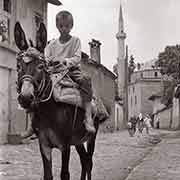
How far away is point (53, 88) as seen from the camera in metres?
5.02

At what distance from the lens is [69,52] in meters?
5.43

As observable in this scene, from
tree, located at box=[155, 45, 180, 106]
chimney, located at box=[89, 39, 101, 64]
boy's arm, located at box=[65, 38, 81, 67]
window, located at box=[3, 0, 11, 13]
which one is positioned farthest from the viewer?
tree, located at box=[155, 45, 180, 106]

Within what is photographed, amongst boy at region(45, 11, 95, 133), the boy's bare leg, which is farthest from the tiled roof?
the boy's bare leg

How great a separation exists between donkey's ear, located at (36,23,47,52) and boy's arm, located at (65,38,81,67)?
0.43 m

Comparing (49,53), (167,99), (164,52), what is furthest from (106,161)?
(167,99)

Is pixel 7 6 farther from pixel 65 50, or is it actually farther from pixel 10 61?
pixel 65 50

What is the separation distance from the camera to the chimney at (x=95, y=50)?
41406 millimetres

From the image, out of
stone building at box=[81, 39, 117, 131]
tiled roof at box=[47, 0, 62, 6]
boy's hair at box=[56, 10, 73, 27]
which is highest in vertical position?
tiled roof at box=[47, 0, 62, 6]

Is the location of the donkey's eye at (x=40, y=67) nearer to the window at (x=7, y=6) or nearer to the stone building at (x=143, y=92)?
the window at (x=7, y=6)

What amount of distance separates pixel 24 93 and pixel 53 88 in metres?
0.65

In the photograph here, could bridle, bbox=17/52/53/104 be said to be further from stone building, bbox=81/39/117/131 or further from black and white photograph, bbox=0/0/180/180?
stone building, bbox=81/39/117/131

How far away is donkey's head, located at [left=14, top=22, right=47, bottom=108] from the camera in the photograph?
14.7ft

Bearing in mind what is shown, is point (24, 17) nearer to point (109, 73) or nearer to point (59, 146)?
point (59, 146)

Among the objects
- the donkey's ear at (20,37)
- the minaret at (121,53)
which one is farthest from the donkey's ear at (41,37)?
the minaret at (121,53)
